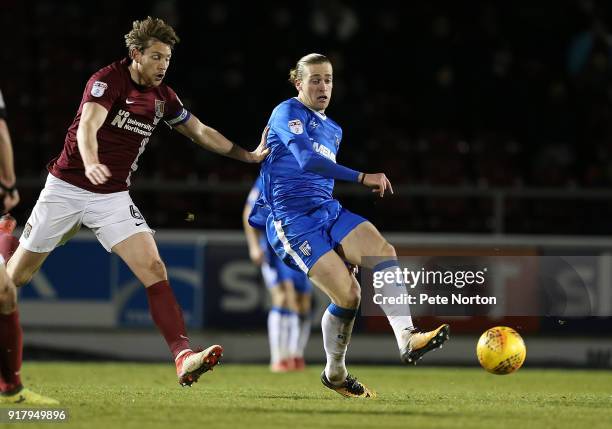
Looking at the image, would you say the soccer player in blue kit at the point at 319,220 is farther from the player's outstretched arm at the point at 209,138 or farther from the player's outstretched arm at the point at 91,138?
the player's outstretched arm at the point at 91,138

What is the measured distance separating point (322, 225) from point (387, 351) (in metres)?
5.33

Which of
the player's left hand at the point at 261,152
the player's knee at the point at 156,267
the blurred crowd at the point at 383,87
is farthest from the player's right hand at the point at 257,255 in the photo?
the player's knee at the point at 156,267

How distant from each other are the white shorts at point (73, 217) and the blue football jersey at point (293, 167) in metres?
0.98

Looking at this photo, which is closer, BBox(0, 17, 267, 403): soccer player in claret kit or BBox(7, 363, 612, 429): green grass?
BBox(7, 363, 612, 429): green grass

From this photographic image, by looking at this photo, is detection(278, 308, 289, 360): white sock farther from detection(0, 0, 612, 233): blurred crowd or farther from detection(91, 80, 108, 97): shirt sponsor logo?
detection(91, 80, 108, 97): shirt sponsor logo

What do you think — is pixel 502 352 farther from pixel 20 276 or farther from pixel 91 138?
pixel 20 276

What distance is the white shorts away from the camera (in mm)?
7363

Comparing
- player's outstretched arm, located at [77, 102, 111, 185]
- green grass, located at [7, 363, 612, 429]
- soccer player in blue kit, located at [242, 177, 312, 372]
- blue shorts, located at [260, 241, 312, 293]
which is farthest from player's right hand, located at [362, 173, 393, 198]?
blue shorts, located at [260, 241, 312, 293]

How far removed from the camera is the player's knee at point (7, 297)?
632 centimetres

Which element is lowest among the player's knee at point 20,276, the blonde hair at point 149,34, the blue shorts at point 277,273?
the blue shorts at point 277,273

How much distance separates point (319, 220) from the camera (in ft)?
25.1

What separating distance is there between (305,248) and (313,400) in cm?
101

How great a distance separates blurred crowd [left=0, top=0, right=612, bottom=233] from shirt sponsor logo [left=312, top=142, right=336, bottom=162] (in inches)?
226

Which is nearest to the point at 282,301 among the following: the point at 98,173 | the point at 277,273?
the point at 277,273
